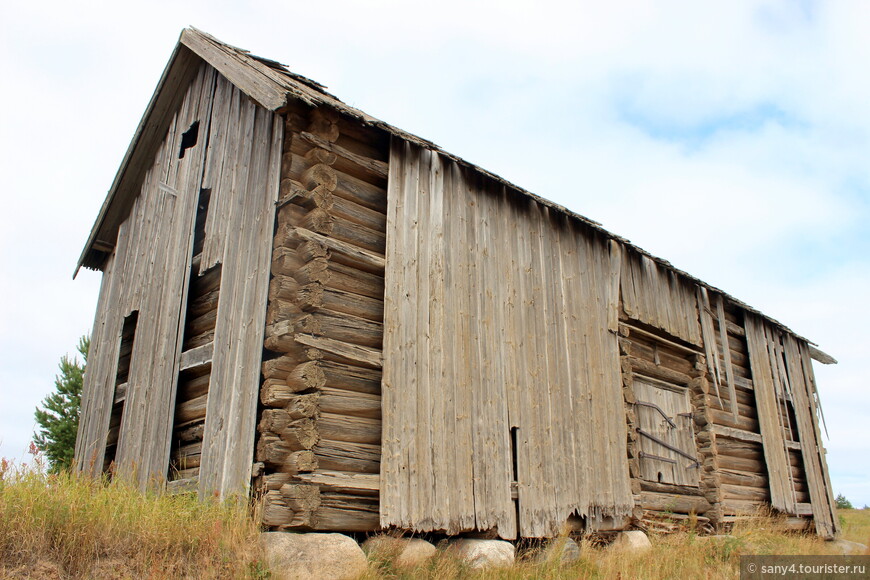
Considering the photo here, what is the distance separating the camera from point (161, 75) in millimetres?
11133

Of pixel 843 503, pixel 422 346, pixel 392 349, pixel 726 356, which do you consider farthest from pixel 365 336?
pixel 843 503

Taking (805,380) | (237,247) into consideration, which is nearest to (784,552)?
(805,380)

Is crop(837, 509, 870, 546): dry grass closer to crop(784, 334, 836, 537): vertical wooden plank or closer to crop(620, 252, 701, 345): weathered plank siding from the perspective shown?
crop(784, 334, 836, 537): vertical wooden plank

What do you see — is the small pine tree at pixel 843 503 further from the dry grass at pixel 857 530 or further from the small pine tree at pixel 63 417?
the small pine tree at pixel 63 417

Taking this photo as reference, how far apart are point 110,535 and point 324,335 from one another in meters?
2.75

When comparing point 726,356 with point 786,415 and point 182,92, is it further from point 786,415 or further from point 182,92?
point 182,92

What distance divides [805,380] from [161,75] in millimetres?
14941

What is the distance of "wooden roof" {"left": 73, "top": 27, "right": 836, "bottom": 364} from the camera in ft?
27.2

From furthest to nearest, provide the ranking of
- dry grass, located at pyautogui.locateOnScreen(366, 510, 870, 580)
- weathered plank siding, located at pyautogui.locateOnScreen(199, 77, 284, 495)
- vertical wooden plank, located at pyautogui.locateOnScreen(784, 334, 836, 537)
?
vertical wooden plank, located at pyautogui.locateOnScreen(784, 334, 836, 537) → weathered plank siding, located at pyautogui.locateOnScreen(199, 77, 284, 495) → dry grass, located at pyautogui.locateOnScreen(366, 510, 870, 580)

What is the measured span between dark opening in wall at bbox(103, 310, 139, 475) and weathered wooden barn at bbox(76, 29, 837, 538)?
0.03m

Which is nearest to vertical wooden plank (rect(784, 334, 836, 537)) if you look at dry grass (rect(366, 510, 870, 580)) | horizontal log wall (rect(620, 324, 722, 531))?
dry grass (rect(366, 510, 870, 580))

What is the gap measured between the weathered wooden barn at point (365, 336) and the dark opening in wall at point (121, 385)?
0.11ft

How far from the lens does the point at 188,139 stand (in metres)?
11.3

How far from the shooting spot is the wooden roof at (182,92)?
8.28 m
